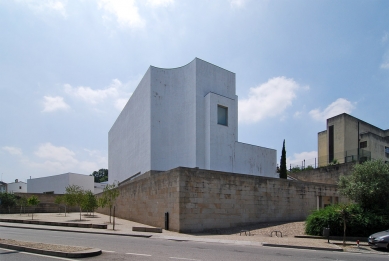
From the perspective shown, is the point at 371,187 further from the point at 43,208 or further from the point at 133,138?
the point at 43,208

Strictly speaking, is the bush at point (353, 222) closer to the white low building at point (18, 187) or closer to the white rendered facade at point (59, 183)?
the white rendered facade at point (59, 183)

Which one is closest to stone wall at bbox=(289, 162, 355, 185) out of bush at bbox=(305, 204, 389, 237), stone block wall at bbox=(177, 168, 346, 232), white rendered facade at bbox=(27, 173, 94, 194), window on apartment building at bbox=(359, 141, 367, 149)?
stone block wall at bbox=(177, 168, 346, 232)

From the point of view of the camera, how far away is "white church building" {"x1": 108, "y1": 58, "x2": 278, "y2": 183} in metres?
34.3

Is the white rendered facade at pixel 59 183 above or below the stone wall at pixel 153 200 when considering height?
below

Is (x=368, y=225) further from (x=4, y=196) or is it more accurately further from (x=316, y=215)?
(x=4, y=196)

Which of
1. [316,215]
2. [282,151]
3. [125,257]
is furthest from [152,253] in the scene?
[282,151]

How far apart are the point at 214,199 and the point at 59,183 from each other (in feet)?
182

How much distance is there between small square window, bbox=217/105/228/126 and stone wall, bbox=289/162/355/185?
12579mm

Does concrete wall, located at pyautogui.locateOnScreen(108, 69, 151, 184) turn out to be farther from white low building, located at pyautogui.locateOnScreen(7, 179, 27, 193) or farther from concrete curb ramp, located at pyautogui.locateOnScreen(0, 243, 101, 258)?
white low building, located at pyautogui.locateOnScreen(7, 179, 27, 193)

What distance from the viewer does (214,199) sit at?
2108 centimetres

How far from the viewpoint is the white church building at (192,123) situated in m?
34.3

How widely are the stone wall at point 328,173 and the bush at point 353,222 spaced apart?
17360 millimetres

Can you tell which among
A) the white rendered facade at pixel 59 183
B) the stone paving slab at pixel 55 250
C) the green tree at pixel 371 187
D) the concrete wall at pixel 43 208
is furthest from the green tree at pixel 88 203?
the white rendered facade at pixel 59 183

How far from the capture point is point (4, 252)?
10.5 m
